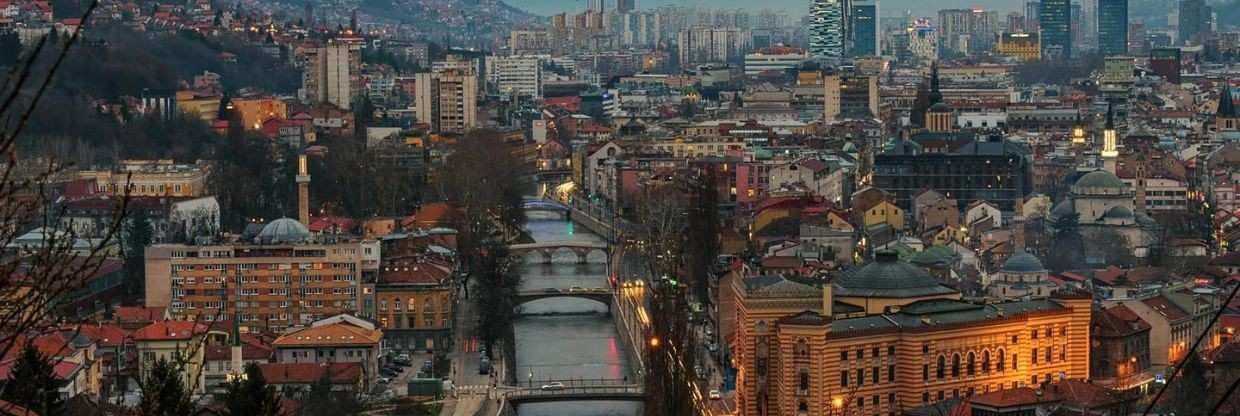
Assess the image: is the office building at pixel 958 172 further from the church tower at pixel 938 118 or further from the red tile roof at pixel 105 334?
the red tile roof at pixel 105 334

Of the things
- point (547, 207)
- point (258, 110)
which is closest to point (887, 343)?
point (547, 207)

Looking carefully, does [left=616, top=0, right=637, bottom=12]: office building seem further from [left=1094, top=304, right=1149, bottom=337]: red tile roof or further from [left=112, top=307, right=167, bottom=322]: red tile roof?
[left=1094, top=304, right=1149, bottom=337]: red tile roof

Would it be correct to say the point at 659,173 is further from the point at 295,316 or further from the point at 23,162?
the point at 295,316

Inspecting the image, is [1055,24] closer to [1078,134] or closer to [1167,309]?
[1078,134]

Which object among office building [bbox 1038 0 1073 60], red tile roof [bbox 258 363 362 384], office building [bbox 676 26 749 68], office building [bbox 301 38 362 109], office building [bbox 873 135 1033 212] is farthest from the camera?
office building [bbox 676 26 749 68]

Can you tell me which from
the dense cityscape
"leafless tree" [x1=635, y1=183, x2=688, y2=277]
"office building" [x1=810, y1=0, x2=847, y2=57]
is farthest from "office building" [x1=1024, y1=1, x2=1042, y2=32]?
"leafless tree" [x1=635, y1=183, x2=688, y2=277]

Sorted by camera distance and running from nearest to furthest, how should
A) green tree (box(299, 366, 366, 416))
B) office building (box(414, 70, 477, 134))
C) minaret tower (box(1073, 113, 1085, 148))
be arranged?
green tree (box(299, 366, 366, 416)) → minaret tower (box(1073, 113, 1085, 148)) → office building (box(414, 70, 477, 134))

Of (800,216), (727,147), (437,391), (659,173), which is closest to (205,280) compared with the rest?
(437,391)

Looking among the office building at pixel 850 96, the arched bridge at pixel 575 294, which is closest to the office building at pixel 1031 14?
the office building at pixel 850 96
